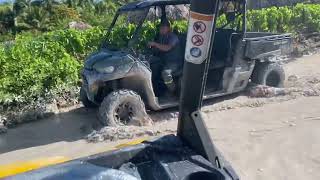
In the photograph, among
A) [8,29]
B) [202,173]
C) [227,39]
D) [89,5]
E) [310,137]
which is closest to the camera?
[202,173]

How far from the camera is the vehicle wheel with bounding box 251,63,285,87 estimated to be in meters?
8.73

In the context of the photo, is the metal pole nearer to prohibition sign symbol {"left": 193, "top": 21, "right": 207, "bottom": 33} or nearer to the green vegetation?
prohibition sign symbol {"left": 193, "top": 21, "right": 207, "bottom": 33}

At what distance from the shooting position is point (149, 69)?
729 centimetres

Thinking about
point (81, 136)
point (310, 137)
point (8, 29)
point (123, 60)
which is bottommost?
point (8, 29)

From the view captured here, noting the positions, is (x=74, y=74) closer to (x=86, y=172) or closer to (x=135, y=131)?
(x=135, y=131)

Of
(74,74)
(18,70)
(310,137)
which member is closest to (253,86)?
(310,137)

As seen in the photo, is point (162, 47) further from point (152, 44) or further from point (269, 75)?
point (269, 75)

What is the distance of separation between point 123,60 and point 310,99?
10.9 ft

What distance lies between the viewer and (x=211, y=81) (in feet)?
26.8

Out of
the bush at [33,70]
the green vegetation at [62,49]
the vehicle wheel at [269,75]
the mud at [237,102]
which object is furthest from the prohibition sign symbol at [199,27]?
the vehicle wheel at [269,75]

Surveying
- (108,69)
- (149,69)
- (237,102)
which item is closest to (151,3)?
(149,69)

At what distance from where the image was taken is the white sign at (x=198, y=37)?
2.63 m

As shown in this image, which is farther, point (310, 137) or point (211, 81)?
point (211, 81)

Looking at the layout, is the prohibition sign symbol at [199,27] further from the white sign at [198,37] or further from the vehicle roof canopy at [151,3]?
the vehicle roof canopy at [151,3]
